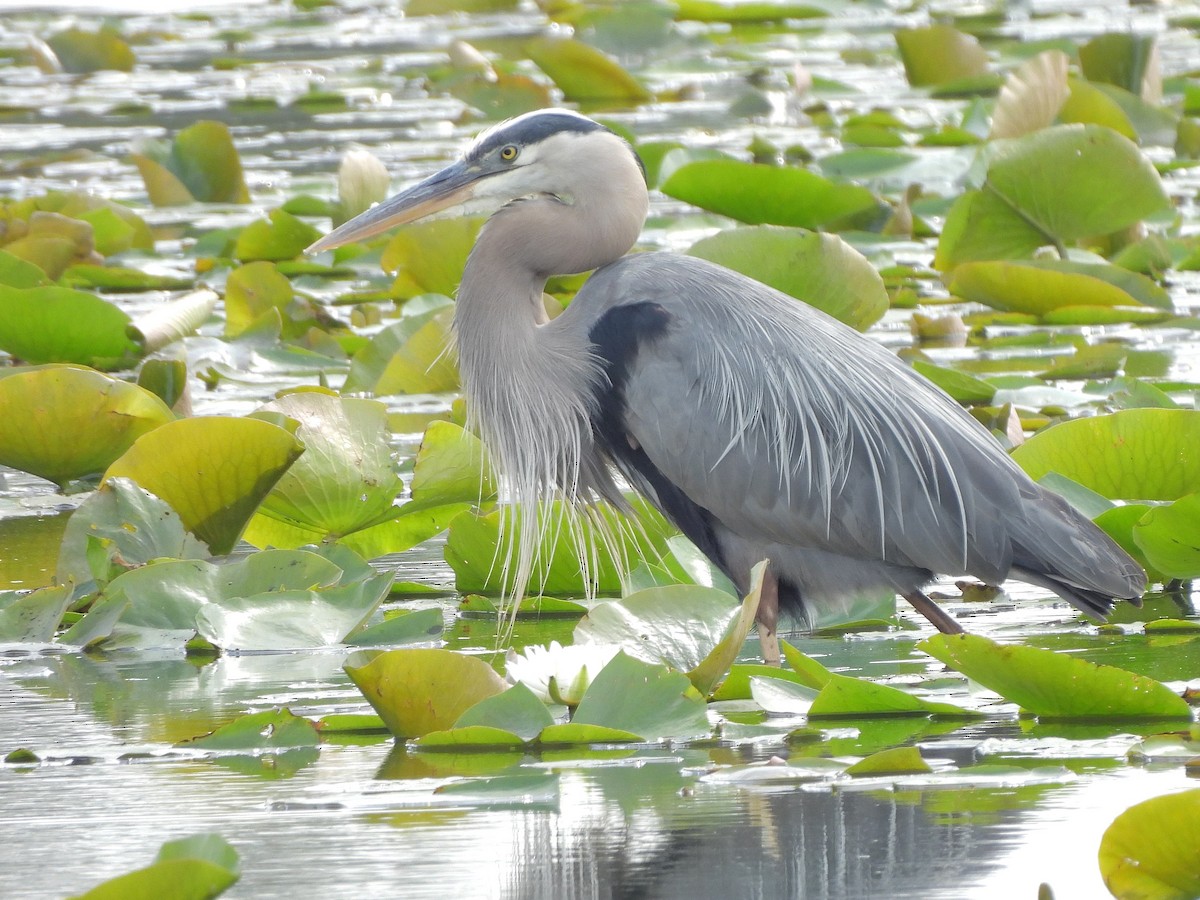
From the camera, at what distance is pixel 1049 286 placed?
6.43 m

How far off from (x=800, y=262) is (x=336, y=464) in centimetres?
179

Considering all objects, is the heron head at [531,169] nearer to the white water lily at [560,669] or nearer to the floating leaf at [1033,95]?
the white water lily at [560,669]

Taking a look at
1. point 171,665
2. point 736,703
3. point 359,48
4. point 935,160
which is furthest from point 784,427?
point 359,48

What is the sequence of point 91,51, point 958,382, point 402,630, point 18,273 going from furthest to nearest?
point 91,51
point 18,273
point 958,382
point 402,630

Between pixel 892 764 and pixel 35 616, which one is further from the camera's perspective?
pixel 35 616

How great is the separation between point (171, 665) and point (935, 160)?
5730 mm

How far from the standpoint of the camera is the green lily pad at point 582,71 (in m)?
11.2

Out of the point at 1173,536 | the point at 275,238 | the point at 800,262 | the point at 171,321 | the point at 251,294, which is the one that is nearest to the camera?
the point at 1173,536

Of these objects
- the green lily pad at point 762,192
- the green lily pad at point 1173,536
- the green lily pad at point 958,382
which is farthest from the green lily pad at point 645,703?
the green lily pad at point 762,192

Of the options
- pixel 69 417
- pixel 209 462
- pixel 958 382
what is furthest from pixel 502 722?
pixel 958 382

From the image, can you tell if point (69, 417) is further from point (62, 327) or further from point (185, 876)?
point (185, 876)

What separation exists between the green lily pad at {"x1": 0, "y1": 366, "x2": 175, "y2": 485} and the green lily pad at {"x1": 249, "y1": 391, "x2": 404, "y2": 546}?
470 mm

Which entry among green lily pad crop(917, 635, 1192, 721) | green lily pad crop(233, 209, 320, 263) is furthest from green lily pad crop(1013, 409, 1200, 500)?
green lily pad crop(233, 209, 320, 263)

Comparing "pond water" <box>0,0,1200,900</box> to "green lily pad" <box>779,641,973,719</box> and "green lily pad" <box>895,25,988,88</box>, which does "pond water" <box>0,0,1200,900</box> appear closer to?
"green lily pad" <box>779,641,973,719</box>
